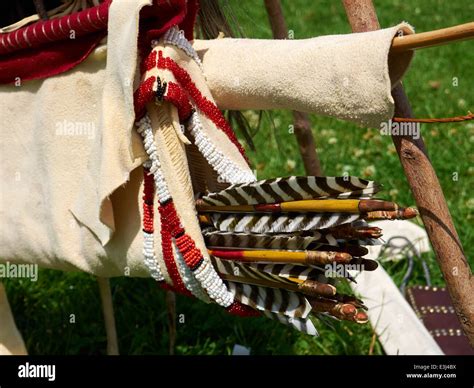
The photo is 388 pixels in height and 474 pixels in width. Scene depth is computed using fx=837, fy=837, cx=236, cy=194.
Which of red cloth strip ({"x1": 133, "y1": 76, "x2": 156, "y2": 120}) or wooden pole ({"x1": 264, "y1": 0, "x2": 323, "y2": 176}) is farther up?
wooden pole ({"x1": 264, "y1": 0, "x2": 323, "y2": 176})

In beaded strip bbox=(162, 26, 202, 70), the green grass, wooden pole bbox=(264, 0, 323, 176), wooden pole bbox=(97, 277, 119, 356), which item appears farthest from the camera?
the green grass

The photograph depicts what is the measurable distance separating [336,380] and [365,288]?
35.7 inches

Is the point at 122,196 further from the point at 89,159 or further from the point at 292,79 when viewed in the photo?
the point at 292,79

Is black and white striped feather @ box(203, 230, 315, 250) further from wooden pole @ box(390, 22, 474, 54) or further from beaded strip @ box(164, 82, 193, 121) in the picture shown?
wooden pole @ box(390, 22, 474, 54)

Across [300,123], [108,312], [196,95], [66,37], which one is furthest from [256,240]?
[108,312]

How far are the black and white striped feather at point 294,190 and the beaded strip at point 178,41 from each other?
0.25m

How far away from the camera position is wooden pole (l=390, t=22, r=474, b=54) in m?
1.20

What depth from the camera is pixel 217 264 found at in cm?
150

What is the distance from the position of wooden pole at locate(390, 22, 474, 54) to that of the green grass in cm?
69

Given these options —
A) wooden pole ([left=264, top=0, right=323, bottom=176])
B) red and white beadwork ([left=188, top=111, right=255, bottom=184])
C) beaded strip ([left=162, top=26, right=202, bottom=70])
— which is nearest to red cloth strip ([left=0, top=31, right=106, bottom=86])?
beaded strip ([left=162, top=26, right=202, bottom=70])

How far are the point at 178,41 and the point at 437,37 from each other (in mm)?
479

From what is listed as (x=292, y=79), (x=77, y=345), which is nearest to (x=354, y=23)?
(x=292, y=79)

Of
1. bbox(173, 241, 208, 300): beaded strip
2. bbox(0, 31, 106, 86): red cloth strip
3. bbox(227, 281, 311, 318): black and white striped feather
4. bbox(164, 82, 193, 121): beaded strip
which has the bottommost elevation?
bbox(227, 281, 311, 318): black and white striped feather

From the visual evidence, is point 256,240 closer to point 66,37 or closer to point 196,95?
point 196,95
